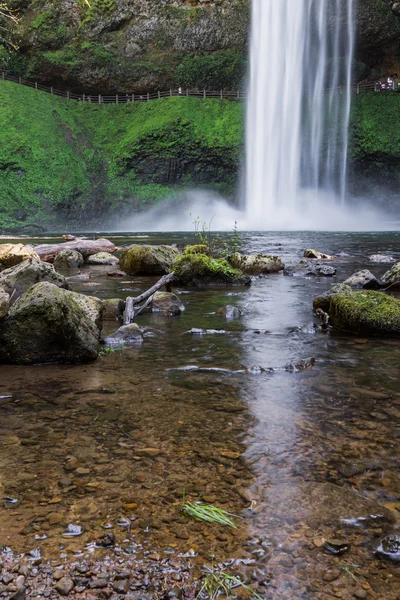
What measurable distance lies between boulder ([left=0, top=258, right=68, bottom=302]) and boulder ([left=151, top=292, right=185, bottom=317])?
1345mm

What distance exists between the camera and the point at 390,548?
1804mm

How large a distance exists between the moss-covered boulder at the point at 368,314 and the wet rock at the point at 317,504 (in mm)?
3519

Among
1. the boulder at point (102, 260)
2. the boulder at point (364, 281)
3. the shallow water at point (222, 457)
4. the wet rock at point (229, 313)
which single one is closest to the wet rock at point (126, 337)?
the shallow water at point (222, 457)

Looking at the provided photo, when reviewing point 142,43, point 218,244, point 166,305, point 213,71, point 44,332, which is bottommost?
point 218,244

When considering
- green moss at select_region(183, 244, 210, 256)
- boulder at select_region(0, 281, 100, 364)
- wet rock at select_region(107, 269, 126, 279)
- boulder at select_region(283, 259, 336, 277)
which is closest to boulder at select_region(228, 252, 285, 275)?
boulder at select_region(283, 259, 336, 277)

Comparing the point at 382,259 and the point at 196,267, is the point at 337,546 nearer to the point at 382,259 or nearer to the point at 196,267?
the point at 196,267

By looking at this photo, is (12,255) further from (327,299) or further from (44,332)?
(327,299)

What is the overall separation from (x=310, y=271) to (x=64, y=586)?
9.81m

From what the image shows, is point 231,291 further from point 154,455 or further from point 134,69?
point 134,69

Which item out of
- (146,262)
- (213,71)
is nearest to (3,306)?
(146,262)

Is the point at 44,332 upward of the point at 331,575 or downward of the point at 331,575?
upward

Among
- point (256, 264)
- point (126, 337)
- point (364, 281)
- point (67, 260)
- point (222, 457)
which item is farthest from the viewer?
point (67, 260)

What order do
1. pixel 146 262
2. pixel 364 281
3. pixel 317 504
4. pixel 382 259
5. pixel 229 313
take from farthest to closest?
pixel 382 259 < pixel 146 262 < pixel 364 281 < pixel 229 313 < pixel 317 504

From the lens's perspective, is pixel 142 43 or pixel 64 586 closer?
pixel 64 586
